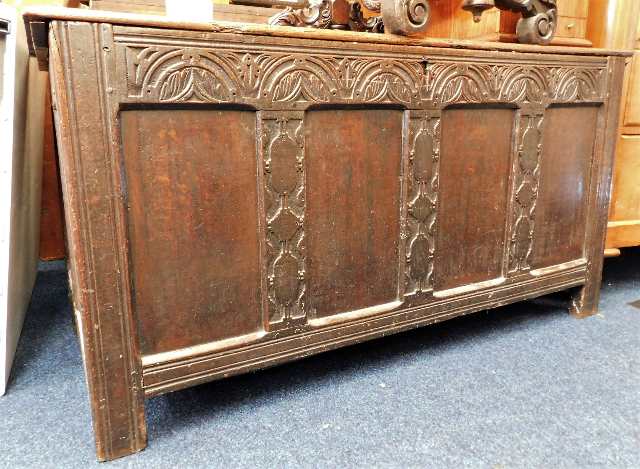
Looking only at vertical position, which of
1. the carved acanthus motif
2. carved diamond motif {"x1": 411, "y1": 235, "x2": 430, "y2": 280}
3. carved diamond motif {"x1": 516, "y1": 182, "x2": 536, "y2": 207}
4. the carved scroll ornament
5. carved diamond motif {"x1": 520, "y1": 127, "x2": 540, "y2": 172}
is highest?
the carved scroll ornament

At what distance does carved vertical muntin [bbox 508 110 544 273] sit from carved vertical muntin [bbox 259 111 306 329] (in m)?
0.80

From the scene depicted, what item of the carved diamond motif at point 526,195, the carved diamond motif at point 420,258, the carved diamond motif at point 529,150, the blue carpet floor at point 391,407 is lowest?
the blue carpet floor at point 391,407

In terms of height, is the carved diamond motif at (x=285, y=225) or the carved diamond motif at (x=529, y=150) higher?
the carved diamond motif at (x=529, y=150)

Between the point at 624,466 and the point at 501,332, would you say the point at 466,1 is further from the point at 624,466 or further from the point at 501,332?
the point at 624,466

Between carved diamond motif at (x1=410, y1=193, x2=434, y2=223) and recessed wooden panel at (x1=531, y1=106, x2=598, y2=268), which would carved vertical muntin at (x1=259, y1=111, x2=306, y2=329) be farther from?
recessed wooden panel at (x1=531, y1=106, x2=598, y2=268)

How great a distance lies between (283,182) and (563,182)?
1098 millimetres

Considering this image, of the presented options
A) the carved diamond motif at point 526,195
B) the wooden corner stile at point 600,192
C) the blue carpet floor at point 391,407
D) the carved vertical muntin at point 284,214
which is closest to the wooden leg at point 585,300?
the wooden corner stile at point 600,192

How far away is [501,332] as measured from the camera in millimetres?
1898

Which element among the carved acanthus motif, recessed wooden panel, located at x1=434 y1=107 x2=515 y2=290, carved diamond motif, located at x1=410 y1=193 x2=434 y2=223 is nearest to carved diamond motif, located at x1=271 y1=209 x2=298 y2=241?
the carved acanthus motif

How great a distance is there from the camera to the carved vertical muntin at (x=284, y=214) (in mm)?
1282

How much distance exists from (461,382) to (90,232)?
1110mm

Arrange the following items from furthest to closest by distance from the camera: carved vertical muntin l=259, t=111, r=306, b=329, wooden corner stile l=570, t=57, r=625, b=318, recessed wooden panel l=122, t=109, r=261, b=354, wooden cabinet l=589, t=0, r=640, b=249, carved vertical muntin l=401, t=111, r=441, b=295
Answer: wooden cabinet l=589, t=0, r=640, b=249 → wooden corner stile l=570, t=57, r=625, b=318 → carved vertical muntin l=401, t=111, r=441, b=295 → carved vertical muntin l=259, t=111, r=306, b=329 → recessed wooden panel l=122, t=109, r=261, b=354

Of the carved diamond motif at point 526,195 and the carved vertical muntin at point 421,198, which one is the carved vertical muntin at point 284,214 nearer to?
the carved vertical muntin at point 421,198

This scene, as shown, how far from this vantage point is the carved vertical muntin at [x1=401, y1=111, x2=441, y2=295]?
1.49 m
